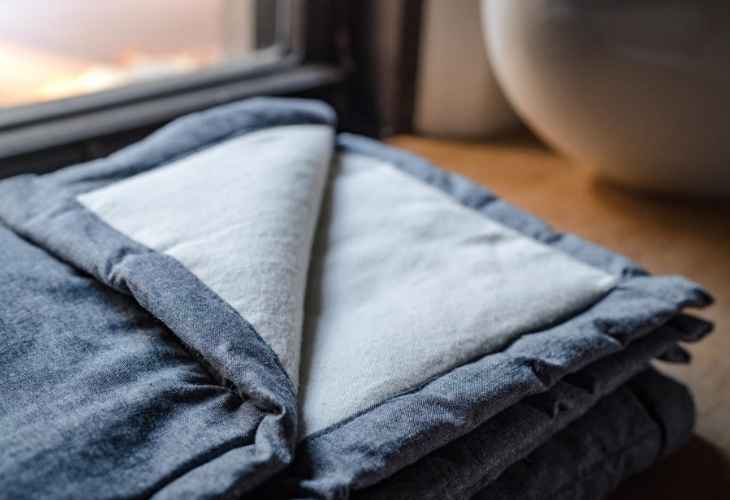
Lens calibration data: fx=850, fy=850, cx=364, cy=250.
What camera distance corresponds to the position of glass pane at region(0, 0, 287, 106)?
1.27 meters

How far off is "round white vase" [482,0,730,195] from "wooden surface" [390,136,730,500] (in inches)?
2.5

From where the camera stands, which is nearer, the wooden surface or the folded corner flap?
the folded corner flap

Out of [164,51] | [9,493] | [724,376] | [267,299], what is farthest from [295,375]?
[164,51]

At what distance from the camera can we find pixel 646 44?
107 centimetres

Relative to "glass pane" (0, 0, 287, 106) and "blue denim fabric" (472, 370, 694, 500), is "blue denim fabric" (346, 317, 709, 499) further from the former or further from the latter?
"glass pane" (0, 0, 287, 106)

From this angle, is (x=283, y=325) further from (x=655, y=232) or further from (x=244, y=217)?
(x=655, y=232)

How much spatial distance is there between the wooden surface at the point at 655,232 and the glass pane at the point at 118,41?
0.32 metres

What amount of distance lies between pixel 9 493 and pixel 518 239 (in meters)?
0.51

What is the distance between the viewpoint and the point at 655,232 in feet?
4.05

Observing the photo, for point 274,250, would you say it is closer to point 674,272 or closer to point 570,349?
point 570,349

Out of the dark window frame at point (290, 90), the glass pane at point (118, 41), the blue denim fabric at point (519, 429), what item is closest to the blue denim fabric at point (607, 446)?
the blue denim fabric at point (519, 429)

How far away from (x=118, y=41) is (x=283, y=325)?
944 mm

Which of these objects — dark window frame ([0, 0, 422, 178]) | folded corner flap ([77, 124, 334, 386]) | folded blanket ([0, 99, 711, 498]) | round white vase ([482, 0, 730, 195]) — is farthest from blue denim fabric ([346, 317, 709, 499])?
dark window frame ([0, 0, 422, 178])

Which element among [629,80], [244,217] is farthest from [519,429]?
[629,80]
